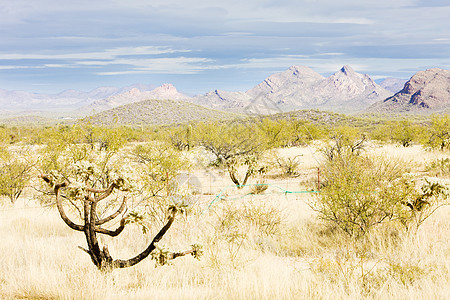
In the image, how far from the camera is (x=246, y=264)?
545 centimetres

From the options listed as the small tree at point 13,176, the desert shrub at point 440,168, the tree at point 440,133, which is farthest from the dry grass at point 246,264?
the tree at point 440,133

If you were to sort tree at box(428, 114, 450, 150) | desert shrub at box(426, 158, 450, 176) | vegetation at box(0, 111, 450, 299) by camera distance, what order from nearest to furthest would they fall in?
vegetation at box(0, 111, 450, 299)
desert shrub at box(426, 158, 450, 176)
tree at box(428, 114, 450, 150)

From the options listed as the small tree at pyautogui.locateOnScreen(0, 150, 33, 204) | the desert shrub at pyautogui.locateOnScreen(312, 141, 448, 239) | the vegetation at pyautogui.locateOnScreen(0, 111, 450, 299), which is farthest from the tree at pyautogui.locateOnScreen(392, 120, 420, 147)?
the small tree at pyautogui.locateOnScreen(0, 150, 33, 204)

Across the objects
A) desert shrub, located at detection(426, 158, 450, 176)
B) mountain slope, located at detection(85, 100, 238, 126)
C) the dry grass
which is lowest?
desert shrub, located at detection(426, 158, 450, 176)

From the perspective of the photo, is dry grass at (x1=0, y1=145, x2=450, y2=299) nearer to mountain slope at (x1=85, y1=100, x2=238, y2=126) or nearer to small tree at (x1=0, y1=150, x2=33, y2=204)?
small tree at (x1=0, y1=150, x2=33, y2=204)

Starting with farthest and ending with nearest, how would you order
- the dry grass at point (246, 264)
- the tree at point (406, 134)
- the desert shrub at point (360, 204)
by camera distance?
the tree at point (406, 134) < the desert shrub at point (360, 204) < the dry grass at point (246, 264)

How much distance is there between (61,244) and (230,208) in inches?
163

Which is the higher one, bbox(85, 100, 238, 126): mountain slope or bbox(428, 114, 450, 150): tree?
bbox(85, 100, 238, 126): mountain slope

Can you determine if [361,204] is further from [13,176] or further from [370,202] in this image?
[13,176]

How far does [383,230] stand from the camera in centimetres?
694

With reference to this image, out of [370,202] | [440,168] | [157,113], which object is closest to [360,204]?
[370,202]

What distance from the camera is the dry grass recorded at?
4176 mm

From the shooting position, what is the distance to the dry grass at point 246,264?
418cm

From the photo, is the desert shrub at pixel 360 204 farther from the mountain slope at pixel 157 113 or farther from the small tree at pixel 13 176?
the mountain slope at pixel 157 113
